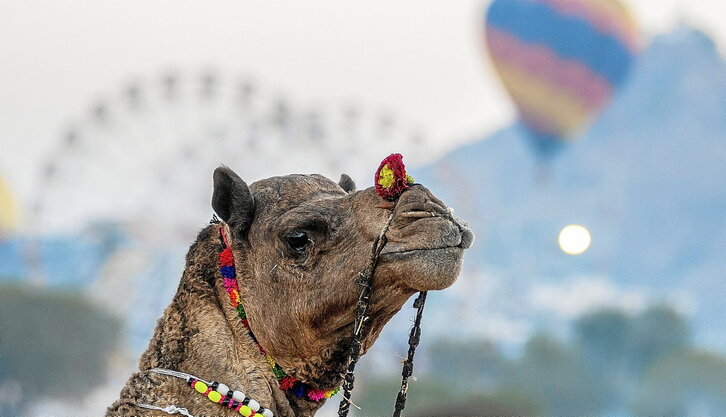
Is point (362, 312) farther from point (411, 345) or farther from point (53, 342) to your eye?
point (53, 342)

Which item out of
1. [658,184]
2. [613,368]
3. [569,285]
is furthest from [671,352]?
[658,184]

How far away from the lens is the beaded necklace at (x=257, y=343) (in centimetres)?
563

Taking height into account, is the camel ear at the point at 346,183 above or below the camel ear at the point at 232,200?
above

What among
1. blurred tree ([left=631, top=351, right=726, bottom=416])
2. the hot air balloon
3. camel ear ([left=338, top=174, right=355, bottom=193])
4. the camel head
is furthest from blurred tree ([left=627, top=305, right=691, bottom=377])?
the camel head

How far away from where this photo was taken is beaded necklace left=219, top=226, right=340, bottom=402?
5.63 meters

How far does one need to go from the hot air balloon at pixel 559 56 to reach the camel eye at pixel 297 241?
60.1 m

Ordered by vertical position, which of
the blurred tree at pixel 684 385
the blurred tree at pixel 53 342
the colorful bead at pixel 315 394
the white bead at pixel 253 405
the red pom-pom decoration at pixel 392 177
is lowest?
the white bead at pixel 253 405

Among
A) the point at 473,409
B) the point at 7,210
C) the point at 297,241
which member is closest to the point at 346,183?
the point at 297,241

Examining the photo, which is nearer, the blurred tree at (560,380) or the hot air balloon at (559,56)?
the hot air balloon at (559,56)

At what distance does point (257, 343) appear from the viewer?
5.64 m

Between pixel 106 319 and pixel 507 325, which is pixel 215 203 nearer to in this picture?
pixel 106 319

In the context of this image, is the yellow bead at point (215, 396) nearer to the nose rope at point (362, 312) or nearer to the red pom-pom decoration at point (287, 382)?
the red pom-pom decoration at point (287, 382)

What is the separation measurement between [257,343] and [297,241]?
457 mm

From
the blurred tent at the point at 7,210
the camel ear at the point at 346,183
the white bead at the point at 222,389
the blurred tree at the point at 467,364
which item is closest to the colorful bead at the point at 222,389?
the white bead at the point at 222,389
